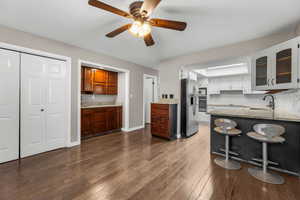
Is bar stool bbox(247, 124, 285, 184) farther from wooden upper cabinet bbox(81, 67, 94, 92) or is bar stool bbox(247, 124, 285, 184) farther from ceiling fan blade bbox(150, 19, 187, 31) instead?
wooden upper cabinet bbox(81, 67, 94, 92)

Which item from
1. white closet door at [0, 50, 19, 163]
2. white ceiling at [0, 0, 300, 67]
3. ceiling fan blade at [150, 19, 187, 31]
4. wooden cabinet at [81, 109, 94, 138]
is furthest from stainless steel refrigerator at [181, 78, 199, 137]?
white closet door at [0, 50, 19, 163]

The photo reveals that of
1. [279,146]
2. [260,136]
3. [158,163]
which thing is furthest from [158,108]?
[279,146]

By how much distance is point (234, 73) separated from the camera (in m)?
5.25

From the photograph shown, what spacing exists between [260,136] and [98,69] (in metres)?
4.29

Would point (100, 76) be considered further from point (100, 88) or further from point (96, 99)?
point (96, 99)

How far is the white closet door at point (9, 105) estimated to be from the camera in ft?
7.54

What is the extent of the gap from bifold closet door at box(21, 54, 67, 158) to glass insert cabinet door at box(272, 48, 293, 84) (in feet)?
13.7

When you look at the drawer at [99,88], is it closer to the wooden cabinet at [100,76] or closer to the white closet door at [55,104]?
the wooden cabinet at [100,76]

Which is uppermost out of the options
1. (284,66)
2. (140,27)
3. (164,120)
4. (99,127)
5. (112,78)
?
(140,27)

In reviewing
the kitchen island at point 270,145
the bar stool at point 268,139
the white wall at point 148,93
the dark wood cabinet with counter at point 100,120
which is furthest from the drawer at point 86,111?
the bar stool at point 268,139

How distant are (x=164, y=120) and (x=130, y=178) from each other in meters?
2.02

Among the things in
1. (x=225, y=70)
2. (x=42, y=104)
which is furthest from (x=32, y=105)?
(x=225, y=70)

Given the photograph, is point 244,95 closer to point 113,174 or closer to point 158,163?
point 158,163

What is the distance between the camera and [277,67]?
208 cm
